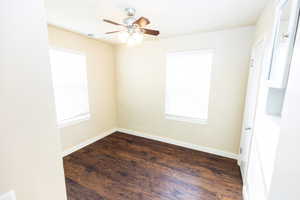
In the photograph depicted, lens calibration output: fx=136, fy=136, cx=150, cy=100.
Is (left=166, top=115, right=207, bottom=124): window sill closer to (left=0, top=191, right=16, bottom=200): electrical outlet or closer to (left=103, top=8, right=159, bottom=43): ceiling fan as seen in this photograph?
(left=103, top=8, right=159, bottom=43): ceiling fan

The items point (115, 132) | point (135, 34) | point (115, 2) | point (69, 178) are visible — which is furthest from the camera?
point (115, 132)

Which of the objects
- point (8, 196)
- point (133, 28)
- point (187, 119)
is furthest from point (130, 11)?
point (187, 119)

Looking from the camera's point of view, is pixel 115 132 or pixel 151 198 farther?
pixel 115 132

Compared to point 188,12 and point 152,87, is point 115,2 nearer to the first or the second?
point 188,12

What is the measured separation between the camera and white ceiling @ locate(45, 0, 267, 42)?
1.65 metres

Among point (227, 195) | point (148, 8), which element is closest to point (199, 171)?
point (227, 195)

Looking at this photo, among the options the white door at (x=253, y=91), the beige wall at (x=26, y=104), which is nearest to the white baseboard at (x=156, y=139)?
the white door at (x=253, y=91)

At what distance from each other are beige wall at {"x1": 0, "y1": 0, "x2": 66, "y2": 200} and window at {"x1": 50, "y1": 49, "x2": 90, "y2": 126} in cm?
209

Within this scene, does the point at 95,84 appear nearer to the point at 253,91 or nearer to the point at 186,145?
the point at 186,145

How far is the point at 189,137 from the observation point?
120 inches

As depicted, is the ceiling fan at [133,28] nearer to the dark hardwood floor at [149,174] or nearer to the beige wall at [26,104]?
the beige wall at [26,104]

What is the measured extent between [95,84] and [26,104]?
8.88 ft

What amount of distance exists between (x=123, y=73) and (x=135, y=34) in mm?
1768

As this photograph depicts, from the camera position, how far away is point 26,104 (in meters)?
0.69
